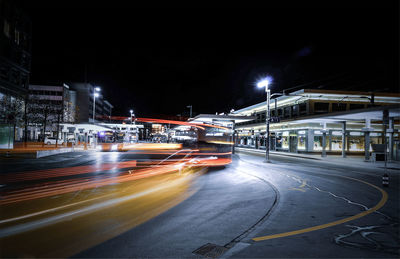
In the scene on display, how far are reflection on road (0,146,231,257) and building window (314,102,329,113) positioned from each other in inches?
1249

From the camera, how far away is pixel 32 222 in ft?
20.1

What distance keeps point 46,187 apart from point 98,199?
3.45 metres

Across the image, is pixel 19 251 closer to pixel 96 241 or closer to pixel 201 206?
pixel 96 241

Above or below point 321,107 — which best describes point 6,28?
above

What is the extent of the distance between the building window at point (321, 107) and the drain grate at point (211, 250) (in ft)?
123

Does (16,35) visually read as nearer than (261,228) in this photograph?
No

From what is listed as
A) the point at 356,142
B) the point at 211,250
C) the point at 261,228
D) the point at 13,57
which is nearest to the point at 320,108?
the point at 356,142

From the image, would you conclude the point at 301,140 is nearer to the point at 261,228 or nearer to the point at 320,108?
the point at 320,108

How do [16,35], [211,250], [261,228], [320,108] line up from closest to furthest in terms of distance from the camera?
[211,250], [261,228], [320,108], [16,35]

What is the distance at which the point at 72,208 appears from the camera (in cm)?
739

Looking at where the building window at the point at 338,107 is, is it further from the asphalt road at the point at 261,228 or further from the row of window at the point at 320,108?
the asphalt road at the point at 261,228

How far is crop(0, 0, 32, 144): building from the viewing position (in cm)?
4094

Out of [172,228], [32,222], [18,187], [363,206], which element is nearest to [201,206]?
[172,228]

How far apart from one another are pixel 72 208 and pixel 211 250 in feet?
15.6
